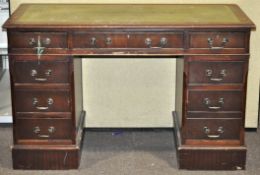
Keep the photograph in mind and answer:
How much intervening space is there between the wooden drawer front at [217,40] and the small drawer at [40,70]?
659 millimetres

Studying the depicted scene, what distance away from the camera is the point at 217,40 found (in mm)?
2781

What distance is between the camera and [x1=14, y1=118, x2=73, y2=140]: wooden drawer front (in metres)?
2.94

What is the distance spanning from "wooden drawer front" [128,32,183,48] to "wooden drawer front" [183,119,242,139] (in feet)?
1.43

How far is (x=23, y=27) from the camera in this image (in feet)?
9.00

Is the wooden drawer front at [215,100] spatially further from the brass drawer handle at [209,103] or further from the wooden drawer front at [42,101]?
the wooden drawer front at [42,101]

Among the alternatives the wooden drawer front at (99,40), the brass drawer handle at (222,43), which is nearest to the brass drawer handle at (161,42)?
the wooden drawer front at (99,40)

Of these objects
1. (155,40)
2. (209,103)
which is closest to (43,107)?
(155,40)

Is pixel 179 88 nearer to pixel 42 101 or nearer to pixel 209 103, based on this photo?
pixel 209 103

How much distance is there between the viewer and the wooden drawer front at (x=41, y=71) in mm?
2828

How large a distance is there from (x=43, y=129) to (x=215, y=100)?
93 centimetres

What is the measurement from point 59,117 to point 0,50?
61.4 inches

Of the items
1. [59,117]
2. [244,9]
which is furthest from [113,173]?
[244,9]

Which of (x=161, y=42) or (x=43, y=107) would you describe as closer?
(x=161, y=42)

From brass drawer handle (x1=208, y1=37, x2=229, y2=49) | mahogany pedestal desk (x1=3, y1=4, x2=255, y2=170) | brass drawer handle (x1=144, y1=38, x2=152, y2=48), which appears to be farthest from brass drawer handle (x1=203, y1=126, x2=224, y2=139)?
brass drawer handle (x1=144, y1=38, x2=152, y2=48)
